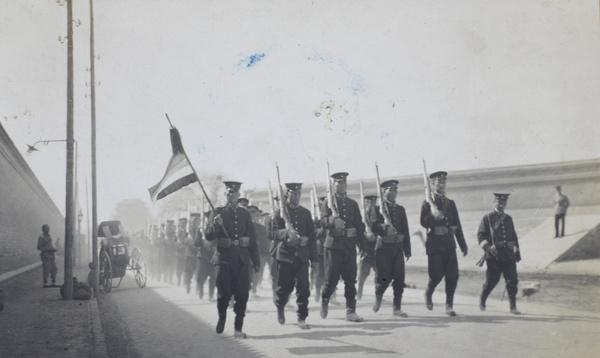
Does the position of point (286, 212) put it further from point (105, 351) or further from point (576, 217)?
point (576, 217)

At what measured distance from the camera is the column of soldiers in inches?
283

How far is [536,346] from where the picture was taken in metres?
5.61

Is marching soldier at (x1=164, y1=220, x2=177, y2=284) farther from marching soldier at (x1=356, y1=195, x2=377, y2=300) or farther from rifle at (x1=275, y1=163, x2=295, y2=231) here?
rifle at (x1=275, y1=163, x2=295, y2=231)

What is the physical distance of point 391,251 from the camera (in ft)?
27.6

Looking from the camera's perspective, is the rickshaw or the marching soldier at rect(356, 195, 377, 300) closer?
the marching soldier at rect(356, 195, 377, 300)

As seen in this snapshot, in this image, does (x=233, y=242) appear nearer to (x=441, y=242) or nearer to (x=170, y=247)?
(x=441, y=242)

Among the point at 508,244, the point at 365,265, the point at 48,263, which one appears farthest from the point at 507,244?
the point at 48,263

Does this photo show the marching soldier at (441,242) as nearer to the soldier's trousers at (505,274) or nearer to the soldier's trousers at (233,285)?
the soldier's trousers at (505,274)

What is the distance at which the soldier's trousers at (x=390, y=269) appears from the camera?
823cm

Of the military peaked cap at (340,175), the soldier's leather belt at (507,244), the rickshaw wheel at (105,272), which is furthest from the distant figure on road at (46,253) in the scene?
the soldier's leather belt at (507,244)

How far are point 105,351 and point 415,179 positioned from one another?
50.8 ft

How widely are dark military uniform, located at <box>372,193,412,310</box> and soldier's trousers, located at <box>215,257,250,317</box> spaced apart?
2.45m

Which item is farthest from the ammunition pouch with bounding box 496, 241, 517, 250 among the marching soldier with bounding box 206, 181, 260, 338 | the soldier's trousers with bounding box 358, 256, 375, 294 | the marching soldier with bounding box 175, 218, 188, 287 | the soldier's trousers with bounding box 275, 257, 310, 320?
the marching soldier with bounding box 175, 218, 188, 287

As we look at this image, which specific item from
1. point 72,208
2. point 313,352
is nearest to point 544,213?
point 313,352
